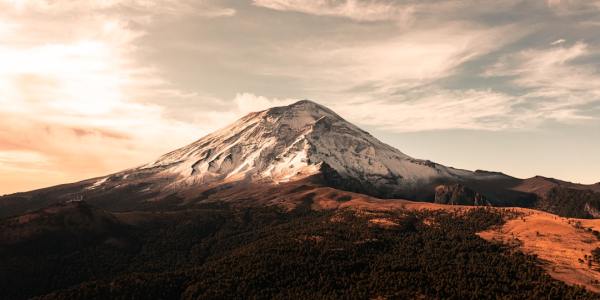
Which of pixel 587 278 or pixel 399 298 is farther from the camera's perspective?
pixel 587 278

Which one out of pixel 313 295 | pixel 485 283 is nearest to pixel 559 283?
pixel 485 283

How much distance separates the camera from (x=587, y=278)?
19912 cm

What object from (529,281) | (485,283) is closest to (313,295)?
(485,283)

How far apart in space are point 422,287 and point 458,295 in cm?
1454

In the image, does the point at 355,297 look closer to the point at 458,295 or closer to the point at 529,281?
the point at 458,295

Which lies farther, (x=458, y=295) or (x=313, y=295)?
(x=313, y=295)

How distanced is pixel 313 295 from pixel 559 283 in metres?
98.4

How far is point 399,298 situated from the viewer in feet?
608

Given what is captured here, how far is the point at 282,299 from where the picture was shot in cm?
19925

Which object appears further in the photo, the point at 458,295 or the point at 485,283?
the point at 485,283

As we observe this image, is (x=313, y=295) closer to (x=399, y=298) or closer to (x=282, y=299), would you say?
(x=282, y=299)

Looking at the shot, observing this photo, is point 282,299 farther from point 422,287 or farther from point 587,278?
point 587,278

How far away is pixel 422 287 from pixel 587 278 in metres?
68.4

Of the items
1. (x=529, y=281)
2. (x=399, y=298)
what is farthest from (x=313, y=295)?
(x=529, y=281)
